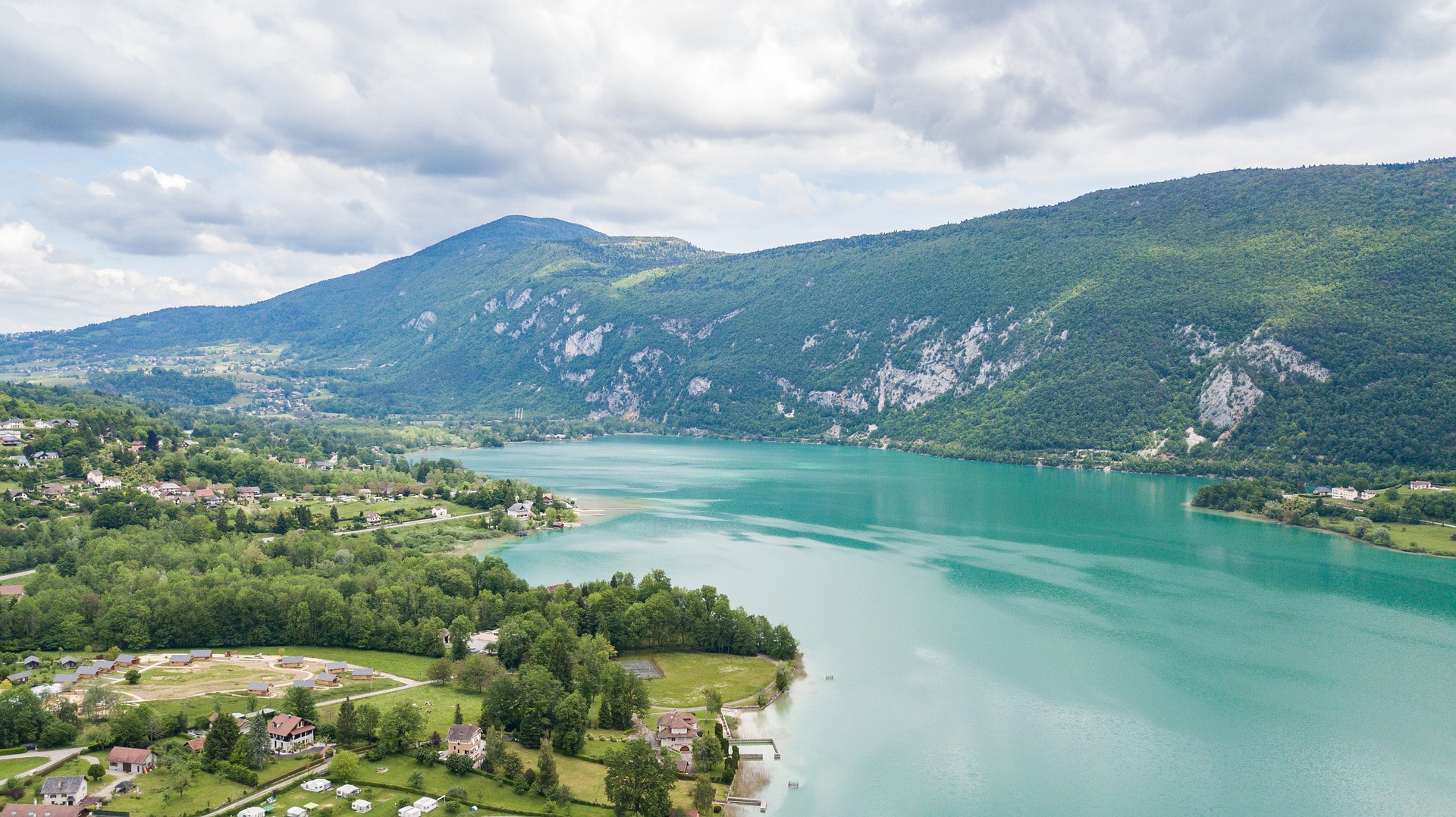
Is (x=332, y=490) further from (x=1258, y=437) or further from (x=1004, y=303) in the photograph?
(x=1004, y=303)

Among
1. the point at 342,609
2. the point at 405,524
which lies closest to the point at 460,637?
A: the point at 342,609

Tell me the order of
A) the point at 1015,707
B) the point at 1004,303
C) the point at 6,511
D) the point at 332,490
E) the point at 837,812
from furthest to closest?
the point at 1004,303
the point at 332,490
the point at 6,511
the point at 1015,707
the point at 837,812

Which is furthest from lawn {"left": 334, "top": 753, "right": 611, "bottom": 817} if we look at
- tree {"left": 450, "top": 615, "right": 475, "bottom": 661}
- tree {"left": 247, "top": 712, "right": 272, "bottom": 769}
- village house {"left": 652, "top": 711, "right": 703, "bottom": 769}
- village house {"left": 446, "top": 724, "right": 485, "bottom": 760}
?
tree {"left": 450, "top": 615, "right": 475, "bottom": 661}

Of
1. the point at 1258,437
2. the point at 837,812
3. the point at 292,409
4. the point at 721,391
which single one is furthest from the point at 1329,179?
the point at 292,409

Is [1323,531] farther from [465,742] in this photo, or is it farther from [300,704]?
[300,704]

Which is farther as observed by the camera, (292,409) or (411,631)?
(292,409)

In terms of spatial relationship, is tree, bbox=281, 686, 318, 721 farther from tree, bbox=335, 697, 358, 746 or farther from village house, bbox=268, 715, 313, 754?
tree, bbox=335, 697, 358, 746
